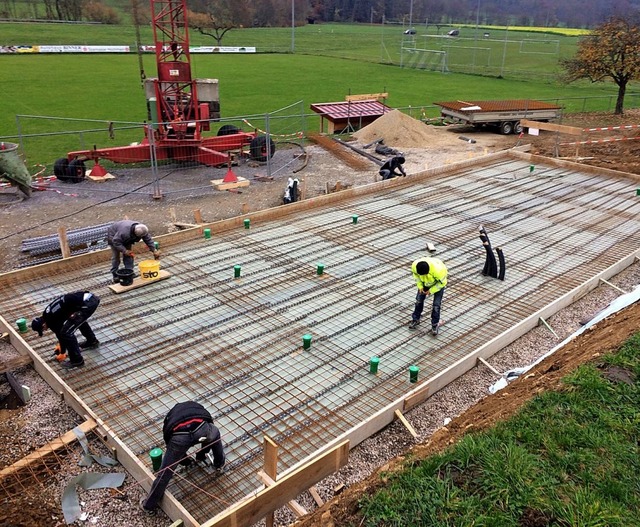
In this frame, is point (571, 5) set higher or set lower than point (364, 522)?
higher

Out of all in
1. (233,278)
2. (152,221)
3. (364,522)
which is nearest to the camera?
(364,522)

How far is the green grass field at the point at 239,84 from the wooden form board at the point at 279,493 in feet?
38.2

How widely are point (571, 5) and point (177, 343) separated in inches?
5243

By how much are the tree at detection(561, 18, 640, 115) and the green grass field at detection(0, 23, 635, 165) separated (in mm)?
3362

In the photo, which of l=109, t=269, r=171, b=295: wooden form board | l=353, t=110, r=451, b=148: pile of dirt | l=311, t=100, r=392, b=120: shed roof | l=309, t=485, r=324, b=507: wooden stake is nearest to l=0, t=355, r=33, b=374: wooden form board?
l=109, t=269, r=171, b=295: wooden form board

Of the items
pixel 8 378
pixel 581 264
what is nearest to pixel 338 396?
pixel 8 378

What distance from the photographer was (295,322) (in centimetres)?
773

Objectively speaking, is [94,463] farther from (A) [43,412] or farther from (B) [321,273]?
(B) [321,273]

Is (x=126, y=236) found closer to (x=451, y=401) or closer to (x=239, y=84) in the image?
(x=451, y=401)

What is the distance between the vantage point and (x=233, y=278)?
29.4ft

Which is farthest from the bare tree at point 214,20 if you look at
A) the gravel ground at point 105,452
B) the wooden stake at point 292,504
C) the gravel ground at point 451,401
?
the wooden stake at point 292,504

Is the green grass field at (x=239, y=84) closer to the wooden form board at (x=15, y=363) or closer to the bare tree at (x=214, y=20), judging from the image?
the bare tree at (x=214, y=20)

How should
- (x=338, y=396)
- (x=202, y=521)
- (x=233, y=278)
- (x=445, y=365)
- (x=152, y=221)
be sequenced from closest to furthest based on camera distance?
(x=202, y=521), (x=338, y=396), (x=445, y=365), (x=233, y=278), (x=152, y=221)

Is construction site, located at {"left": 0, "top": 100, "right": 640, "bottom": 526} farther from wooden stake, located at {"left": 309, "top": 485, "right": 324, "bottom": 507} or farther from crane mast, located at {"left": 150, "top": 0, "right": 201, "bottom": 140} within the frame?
crane mast, located at {"left": 150, "top": 0, "right": 201, "bottom": 140}
